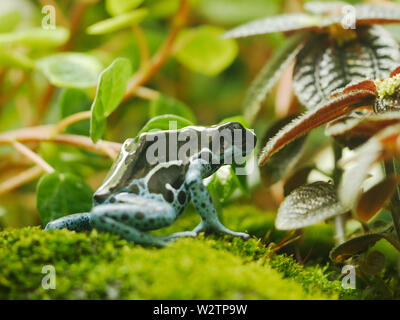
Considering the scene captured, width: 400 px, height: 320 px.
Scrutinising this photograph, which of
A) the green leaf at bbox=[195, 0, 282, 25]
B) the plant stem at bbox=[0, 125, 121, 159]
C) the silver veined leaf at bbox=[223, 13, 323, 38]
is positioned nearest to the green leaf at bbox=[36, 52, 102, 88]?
the plant stem at bbox=[0, 125, 121, 159]

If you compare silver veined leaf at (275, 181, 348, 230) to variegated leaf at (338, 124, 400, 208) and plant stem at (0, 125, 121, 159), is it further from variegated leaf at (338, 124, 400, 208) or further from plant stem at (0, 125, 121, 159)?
plant stem at (0, 125, 121, 159)

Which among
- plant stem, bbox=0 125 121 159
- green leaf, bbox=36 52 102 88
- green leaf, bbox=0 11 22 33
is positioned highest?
green leaf, bbox=0 11 22 33

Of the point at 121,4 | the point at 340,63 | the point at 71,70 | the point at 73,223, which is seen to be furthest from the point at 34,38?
the point at 340,63

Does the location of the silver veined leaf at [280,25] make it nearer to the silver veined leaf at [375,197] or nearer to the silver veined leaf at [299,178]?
the silver veined leaf at [299,178]

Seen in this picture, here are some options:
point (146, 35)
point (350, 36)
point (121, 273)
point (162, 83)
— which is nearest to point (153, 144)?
point (121, 273)

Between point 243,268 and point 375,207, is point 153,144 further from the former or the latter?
point 375,207

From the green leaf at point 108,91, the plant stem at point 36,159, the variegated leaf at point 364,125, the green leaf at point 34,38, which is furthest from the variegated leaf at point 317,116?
the green leaf at point 34,38
